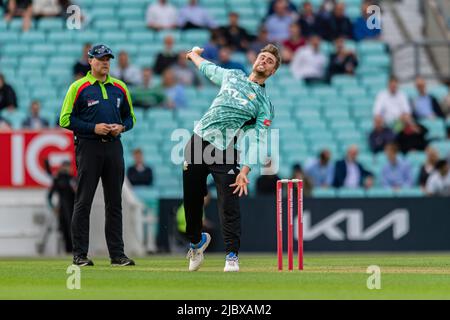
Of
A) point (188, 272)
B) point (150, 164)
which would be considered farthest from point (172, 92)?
point (188, 272)

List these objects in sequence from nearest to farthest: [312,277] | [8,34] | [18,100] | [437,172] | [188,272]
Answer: [312,277] → [188,272] → [437,172] → [18,100] → [8,34]

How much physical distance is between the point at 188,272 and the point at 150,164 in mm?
10199

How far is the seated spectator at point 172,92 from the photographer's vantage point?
906 inches

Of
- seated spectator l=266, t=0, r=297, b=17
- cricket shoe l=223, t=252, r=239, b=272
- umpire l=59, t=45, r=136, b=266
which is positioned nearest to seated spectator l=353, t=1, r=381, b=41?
seated spectator l=266, t=0, r=297, b=17

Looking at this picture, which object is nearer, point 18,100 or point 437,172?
point 437,172

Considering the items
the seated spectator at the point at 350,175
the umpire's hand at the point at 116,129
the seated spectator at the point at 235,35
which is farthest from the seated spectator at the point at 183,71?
the umpire's hand at the point at 116,129

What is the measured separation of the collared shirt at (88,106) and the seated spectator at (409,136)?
10.3m

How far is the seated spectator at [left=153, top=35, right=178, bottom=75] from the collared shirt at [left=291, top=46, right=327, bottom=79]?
7.47ft

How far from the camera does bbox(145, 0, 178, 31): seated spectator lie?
80.7 feet

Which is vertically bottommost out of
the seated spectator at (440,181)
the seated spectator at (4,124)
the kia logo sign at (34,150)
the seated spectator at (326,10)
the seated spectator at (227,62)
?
the seated spectator at (440,181)

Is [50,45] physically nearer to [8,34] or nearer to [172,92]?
[8,34]

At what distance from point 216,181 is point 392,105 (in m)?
11.4

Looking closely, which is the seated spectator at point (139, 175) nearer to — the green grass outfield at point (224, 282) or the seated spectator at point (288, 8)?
the seated spectator at point (288, 8)

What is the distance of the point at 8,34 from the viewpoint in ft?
80.6
